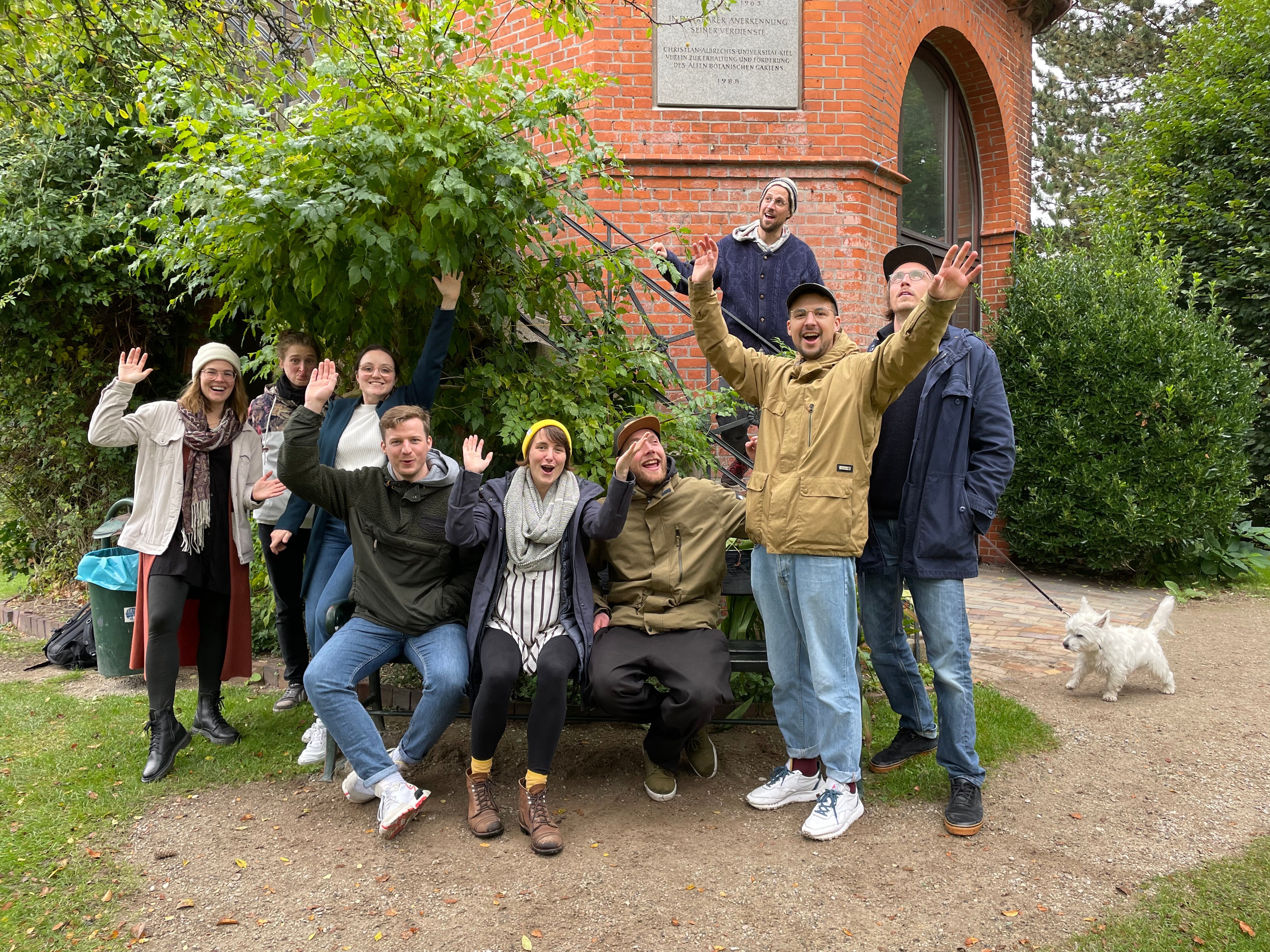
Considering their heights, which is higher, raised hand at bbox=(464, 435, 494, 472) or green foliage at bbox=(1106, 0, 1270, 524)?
green foliage at bbox=(1106, 0, 1270, 524)

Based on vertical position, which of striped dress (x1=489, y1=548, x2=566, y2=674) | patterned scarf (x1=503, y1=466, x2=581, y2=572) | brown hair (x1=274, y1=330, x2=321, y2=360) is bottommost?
striped dress (x1=489, y1=548, x2=566, y2=674)

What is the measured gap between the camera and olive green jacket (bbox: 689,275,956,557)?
3361mm

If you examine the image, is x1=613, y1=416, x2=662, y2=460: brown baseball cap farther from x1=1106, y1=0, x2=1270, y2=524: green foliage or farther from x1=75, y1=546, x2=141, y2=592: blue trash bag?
x1=1106, y1=0, x2=1270, y2=524: green foliage

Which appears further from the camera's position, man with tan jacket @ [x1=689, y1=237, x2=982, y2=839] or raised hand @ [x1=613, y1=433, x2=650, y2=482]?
raised hand @ [x1=613, y1=433, x2=650, y2=482]

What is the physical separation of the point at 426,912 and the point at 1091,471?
7.08 m

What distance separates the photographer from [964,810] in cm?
347

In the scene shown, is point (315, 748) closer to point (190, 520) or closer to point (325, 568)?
point (325, 568)

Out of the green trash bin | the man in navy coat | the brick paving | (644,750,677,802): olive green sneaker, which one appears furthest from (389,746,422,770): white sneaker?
the brick paving

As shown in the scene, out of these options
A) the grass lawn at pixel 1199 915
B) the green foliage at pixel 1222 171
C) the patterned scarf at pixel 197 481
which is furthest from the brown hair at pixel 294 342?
the green foliage at pixel 1222 171

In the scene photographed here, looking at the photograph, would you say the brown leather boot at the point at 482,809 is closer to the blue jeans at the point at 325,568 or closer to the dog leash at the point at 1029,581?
the blue jeans at the point at 325,568

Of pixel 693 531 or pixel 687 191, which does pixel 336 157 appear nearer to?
pixel 693 531

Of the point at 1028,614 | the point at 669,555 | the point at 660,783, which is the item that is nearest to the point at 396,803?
the point at 660,783

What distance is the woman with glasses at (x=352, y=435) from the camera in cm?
400

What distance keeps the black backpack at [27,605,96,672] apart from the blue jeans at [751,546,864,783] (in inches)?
183
